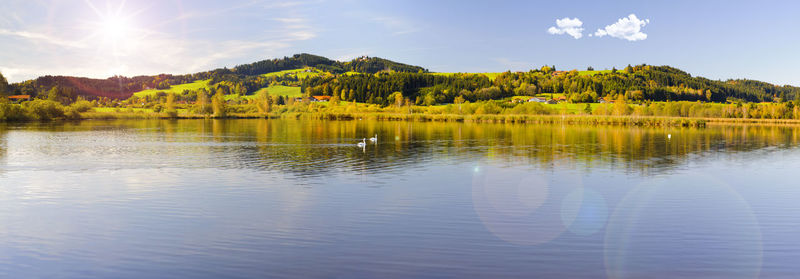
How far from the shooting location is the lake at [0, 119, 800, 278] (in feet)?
34.8

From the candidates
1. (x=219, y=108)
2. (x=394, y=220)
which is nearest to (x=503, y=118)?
(x=219, y=108)

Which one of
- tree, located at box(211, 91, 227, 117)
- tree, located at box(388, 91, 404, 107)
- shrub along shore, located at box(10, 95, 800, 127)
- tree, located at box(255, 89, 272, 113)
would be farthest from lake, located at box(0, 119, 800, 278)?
tree, located at box(388, 91, 404, 107)

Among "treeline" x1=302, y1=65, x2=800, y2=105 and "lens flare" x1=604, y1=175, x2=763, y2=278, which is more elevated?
"treeline" x1=302, y1=65, x2=800, y2=105

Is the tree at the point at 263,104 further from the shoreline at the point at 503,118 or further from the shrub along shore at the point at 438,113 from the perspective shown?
the shoreline at the point at 503,118

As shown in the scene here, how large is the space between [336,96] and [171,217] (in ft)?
518

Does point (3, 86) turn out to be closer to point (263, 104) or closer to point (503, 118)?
point (263, 104)

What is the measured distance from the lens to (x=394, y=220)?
48.3 feet

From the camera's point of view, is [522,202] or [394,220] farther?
[522,202]

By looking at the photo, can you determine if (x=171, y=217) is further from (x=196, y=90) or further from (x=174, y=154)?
(x=196, y=90)

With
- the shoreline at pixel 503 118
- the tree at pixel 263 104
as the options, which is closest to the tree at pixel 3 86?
the shoreline at pixel 503 118

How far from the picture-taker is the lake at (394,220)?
34.8 feet

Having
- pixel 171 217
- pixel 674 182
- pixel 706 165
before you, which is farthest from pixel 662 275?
pixel 706 165

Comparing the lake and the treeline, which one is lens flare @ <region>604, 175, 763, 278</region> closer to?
the lake

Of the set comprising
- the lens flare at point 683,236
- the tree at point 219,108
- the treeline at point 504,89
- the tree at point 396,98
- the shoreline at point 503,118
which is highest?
the treeline at point 504,89
